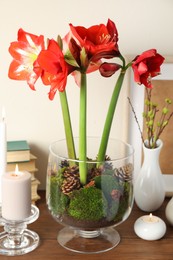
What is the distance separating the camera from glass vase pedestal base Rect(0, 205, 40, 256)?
0.99 m

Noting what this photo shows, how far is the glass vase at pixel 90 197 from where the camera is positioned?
0.97 meters

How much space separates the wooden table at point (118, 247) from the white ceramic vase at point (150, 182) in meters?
0.06

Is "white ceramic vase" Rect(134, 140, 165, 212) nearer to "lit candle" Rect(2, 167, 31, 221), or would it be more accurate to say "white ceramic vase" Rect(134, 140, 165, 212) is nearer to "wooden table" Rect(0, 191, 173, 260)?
"wooden table" Rect(0, 191, 173, 260)

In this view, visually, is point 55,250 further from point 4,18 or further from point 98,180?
point 4,18

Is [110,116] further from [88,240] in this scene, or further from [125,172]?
[88,240]

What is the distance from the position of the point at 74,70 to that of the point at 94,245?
35 centimetres

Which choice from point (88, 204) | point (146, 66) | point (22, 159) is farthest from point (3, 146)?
point (146, 66)

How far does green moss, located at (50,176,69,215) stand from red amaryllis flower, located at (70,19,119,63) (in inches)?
10.2

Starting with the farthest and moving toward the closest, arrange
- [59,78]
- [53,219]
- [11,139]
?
[11,139]
[53,219]
[59,78]

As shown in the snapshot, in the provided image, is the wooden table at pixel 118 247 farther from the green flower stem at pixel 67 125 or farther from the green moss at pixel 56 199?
the green flower stem at pixel 67 125

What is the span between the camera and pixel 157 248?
1.01 m

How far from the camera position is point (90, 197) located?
97 cm

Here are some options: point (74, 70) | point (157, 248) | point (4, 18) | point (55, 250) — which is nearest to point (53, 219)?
point (55, 250)

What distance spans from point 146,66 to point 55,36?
34cm
